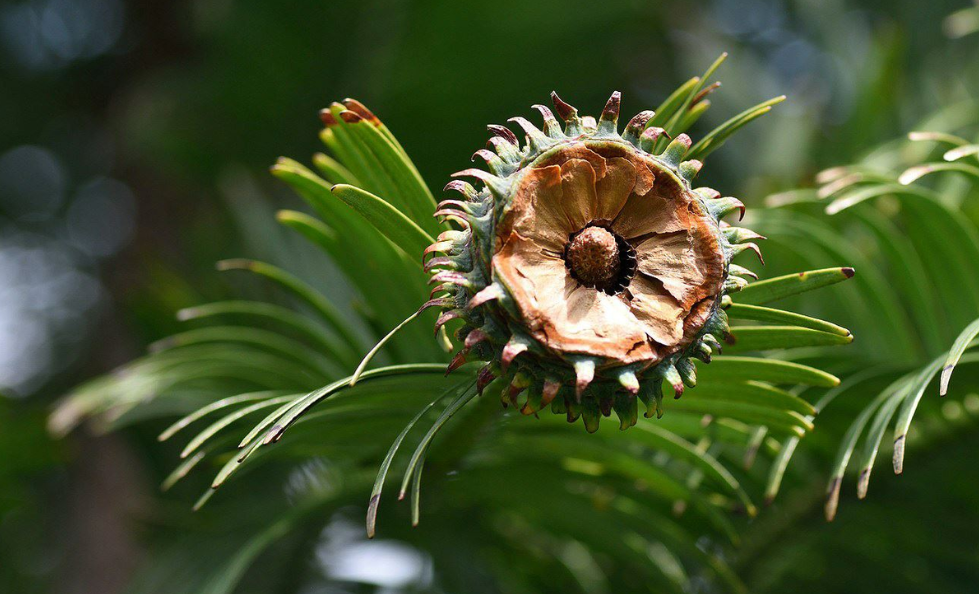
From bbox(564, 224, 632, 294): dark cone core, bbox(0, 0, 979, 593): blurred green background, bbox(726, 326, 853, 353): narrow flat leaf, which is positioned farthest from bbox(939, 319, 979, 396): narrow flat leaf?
bbox(0, 0, 979, 593): blurred green background

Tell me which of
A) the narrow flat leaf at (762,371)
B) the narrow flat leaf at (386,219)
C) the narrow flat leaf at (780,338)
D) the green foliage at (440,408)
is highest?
the narrow flat leaf at (386,219)

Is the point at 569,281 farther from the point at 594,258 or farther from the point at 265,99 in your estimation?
the point at 265,99

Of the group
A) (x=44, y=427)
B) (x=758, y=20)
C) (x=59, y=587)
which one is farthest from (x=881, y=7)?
(x=59, y=587)

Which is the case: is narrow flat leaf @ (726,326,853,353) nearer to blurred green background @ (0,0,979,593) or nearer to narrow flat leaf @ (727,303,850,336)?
narrow flat leaf @ (727,303,850,336)

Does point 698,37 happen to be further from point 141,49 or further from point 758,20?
point 141,49

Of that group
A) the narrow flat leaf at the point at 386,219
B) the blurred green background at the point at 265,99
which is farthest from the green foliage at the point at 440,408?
the blurred green background at the point at 265,99

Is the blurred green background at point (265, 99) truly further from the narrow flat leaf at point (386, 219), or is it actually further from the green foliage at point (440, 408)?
the narrow flat leaf at point (386, 219)

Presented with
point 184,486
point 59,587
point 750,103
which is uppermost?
point 750,103
